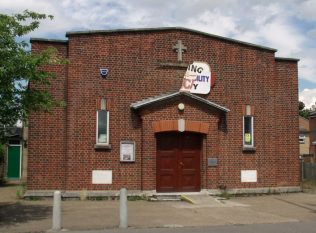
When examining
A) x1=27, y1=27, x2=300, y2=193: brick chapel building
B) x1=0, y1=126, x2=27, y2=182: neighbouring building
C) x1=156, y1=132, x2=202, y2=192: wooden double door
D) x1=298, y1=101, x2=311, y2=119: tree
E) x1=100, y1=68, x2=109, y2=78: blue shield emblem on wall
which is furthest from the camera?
x1=298, y1=101, x2=311, y2=119: tree

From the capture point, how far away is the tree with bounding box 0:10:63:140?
12711 millimetres

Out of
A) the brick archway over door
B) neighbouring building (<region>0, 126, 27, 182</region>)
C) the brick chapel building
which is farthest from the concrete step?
neighbouring building (<region>0, 126, 27, 182</region>)

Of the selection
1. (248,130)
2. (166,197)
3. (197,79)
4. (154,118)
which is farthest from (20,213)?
(248,130)

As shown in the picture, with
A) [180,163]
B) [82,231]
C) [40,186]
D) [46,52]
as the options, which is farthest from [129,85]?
[82,231]

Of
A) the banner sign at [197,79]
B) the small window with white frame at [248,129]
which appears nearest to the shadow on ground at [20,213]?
the banner sign at [197,79]

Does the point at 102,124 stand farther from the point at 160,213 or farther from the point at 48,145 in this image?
the point at 160,213

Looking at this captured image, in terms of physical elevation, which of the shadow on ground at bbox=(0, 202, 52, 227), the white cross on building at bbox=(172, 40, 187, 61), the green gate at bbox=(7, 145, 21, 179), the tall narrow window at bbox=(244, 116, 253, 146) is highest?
the white cross on building at bbox=(172, 40, 187, 61)

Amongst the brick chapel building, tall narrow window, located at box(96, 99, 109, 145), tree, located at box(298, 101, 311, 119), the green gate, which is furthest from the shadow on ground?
tree, located at box(298, 101, 311, 119)

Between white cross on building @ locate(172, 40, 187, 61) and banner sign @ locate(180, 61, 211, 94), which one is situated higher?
white cross on building @ locate(172, 40, 187, 61)

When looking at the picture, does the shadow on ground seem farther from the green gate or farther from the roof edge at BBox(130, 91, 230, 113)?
the green gate

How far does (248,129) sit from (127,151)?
17.3 ft

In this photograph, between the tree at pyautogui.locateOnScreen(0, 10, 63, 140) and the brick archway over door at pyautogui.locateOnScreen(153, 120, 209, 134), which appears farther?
the brick archway over door at pyautogui.locateOnScreen(153, 120, 209, 134)

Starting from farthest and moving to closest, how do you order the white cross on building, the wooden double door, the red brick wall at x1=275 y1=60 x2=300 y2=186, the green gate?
the green gate, the red brick wall at x1=275 y1=60 x2=300 y2=186, the white cross on building, the wooden double door

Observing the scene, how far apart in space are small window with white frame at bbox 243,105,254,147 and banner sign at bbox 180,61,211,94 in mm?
2013
